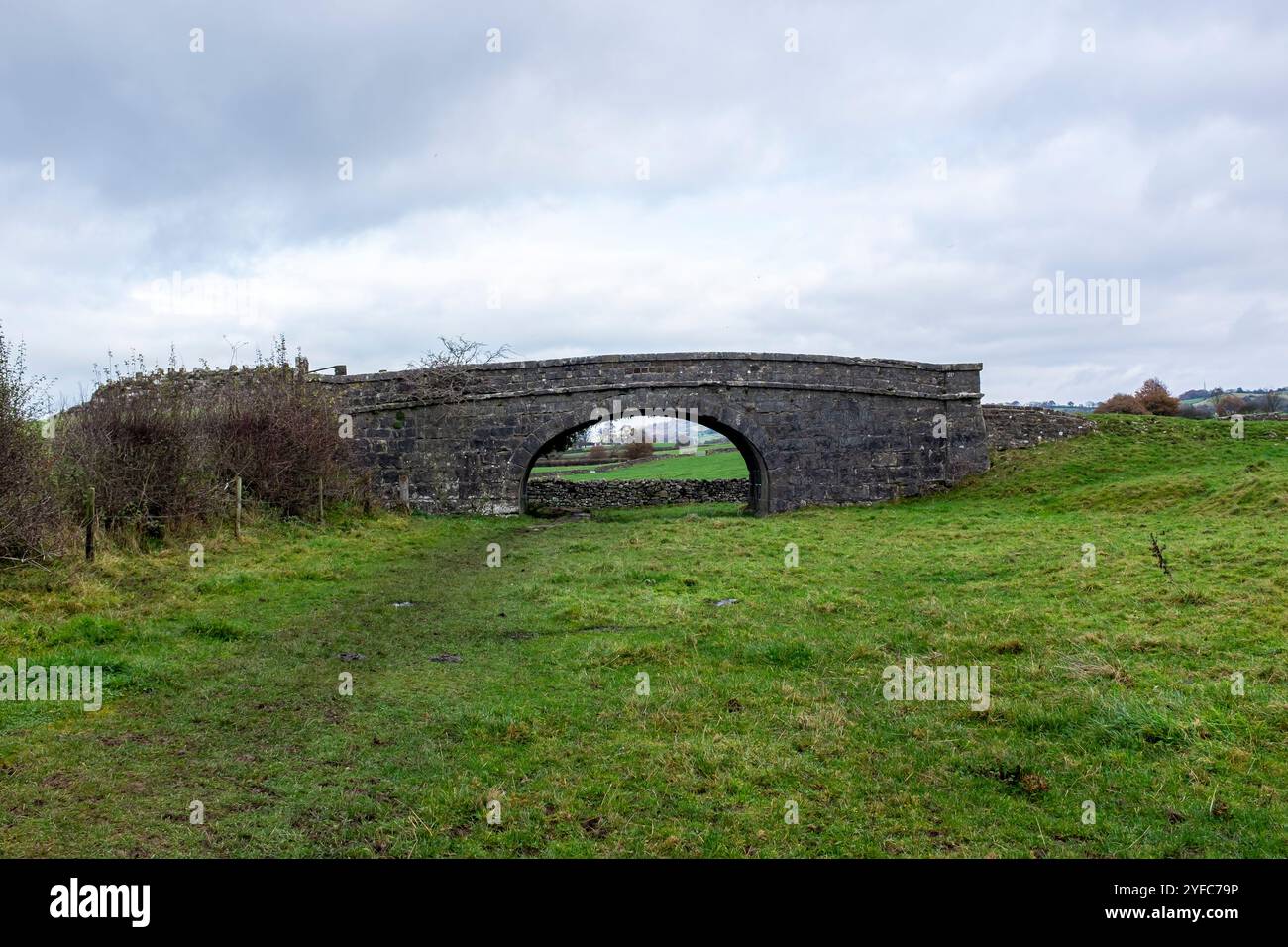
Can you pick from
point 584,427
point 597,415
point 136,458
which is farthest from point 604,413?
point 136,458

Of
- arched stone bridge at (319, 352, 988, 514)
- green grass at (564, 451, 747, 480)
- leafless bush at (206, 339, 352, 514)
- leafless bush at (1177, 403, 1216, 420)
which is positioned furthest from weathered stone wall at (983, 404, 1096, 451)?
leafless bush at (206, 339, 352, 514)

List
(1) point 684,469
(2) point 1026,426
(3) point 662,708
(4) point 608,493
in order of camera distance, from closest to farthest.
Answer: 1. (3) point 662,708
2. (2) point 1026,426
3. (4) point 608,493
4. (1) point 684,469

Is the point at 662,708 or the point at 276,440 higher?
the point at 276,440

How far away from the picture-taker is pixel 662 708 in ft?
20.7

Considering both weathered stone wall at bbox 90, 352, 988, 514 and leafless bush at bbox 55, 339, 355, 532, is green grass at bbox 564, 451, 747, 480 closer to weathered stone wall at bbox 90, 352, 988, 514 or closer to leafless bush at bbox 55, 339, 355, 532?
weathered stone wall at bbox 90, 352, 988, 514

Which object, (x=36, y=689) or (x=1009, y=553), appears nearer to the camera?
(x=36, y=689)

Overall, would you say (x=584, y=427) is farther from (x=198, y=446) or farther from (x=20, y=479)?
(x=20, y=479)

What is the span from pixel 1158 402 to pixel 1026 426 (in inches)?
519

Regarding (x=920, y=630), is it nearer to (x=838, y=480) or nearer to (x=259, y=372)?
(x=838, y=480)

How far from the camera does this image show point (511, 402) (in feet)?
71.3

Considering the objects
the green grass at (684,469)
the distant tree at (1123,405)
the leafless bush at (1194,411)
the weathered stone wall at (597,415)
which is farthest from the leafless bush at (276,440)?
the leafless bush at (1194,411)

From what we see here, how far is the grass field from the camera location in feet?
14.7

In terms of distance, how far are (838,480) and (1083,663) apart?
15.7m

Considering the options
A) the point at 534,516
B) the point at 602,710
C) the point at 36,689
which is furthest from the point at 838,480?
the point at 36,689
